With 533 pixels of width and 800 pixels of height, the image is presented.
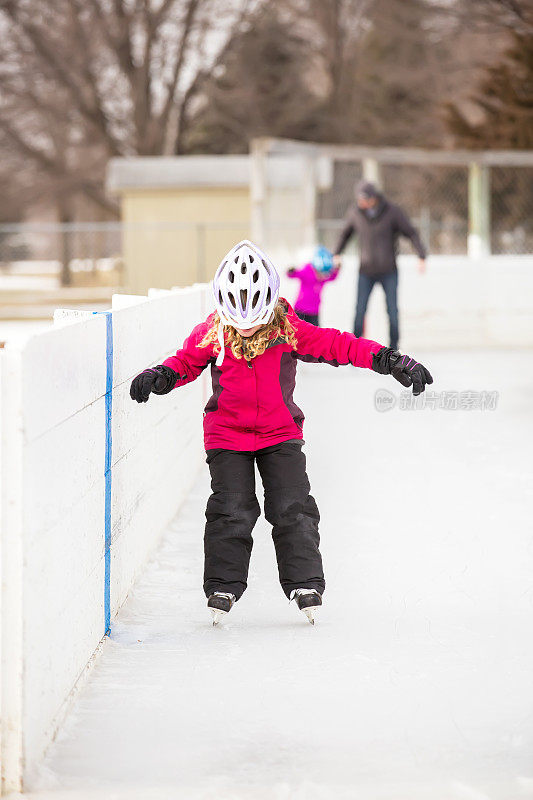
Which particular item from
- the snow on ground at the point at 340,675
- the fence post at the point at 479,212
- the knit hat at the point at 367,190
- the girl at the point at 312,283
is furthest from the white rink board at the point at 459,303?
the snow on ground at the point at 340,675

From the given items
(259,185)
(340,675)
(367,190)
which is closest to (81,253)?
(259,185)

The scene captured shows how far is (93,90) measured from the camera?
32406 millimetres

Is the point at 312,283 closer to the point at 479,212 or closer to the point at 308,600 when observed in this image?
the point at 479,212

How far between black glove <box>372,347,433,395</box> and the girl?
757 cm

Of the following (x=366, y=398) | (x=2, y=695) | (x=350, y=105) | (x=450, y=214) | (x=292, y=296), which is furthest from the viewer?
(x=350, y=105)

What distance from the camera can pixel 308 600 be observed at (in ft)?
15.2

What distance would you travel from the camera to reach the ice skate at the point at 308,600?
4645 mm

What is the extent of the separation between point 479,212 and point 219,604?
13.6 meters

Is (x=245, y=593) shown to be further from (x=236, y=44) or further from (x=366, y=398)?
(x=236, y=44)

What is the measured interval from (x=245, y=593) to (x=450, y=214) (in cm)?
2031

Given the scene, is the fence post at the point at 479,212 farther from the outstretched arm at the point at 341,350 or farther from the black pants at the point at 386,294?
the outstretched arm at the point at 341,350

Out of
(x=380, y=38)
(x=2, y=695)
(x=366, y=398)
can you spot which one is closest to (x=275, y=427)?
(x=2, y=695)

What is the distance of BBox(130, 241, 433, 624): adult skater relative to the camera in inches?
179

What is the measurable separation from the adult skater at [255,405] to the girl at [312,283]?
7.48 m
